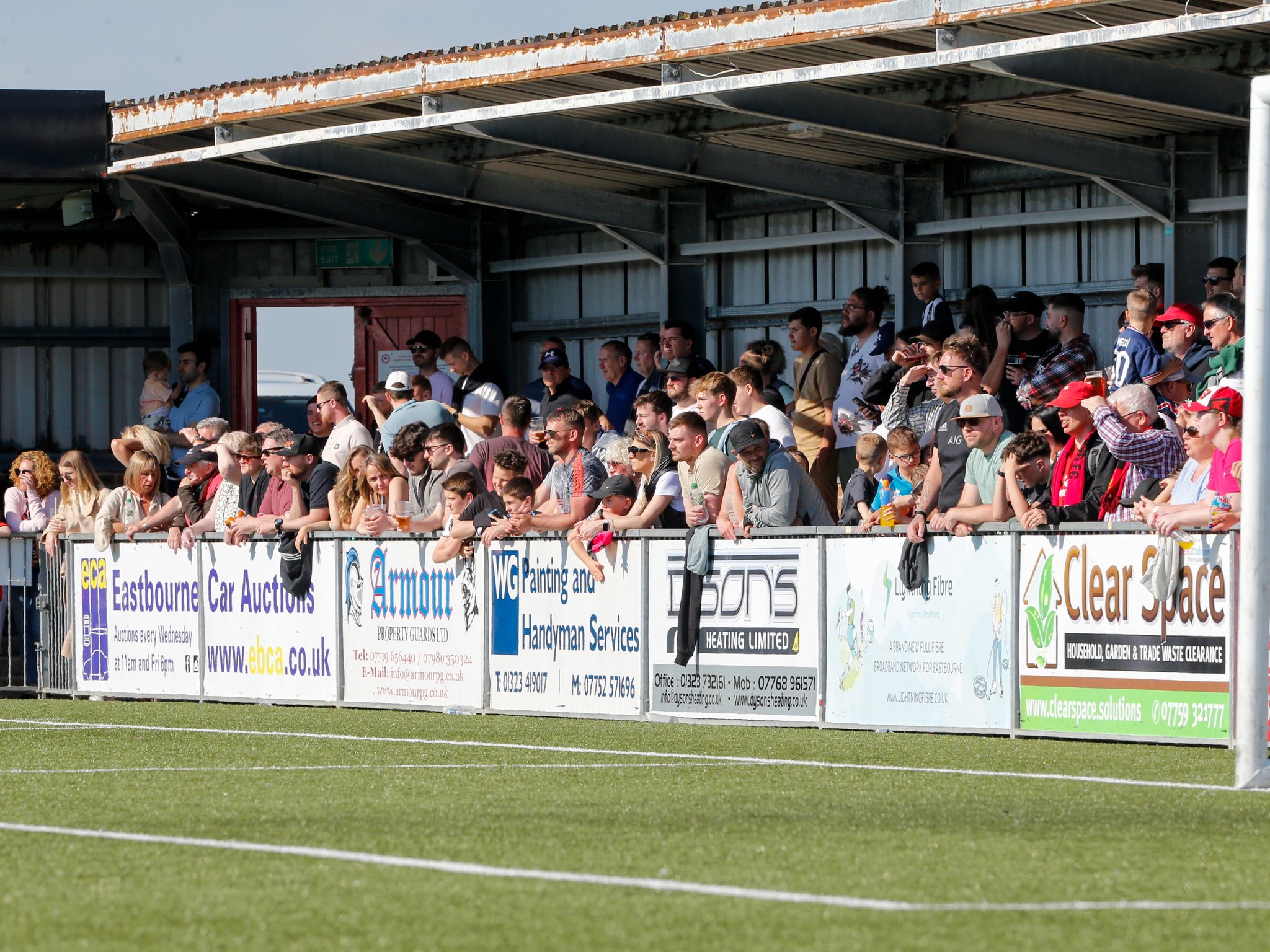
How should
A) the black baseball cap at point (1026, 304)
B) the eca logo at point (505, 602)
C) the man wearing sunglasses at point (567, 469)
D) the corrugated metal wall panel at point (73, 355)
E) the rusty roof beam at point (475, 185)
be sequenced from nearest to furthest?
the eca logo at point (505, 602) < the man wearing sunglasses at point (567, 469) < the black baseball cap at point (1026, 304) < the rusty roof beam at point (475, 185) < the corrugated metal wall panel at point (73, 355)

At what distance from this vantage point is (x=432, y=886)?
19.9 ft

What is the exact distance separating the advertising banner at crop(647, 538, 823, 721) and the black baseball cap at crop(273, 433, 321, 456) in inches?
149

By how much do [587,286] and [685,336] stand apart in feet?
13.8

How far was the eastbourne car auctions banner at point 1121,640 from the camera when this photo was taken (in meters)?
10.7

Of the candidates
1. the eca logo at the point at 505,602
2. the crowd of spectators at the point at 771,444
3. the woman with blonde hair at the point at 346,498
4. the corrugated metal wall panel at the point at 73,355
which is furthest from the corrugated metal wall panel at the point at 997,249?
the corrugated metal wall panel at the point at 73,355

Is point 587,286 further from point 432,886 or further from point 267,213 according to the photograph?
point 432,886

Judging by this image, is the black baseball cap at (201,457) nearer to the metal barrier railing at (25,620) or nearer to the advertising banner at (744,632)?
the metal barrier railing at (25,620)

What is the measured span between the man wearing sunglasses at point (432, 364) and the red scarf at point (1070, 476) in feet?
27.3

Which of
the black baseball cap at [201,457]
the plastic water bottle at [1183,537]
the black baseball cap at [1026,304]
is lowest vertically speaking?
the plastic water bottle at [1183,537]

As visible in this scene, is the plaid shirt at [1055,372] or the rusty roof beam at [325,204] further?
the rusty roof beam at [325,204]

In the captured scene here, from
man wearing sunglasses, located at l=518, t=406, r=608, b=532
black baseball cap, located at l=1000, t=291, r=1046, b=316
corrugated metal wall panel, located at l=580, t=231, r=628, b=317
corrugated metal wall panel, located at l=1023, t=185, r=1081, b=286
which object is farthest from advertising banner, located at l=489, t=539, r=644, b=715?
corrugated metal wall panel, located at l=580, t=231, r=628, b=317

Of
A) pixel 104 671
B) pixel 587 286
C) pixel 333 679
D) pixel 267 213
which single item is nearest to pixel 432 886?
pixel 333 679

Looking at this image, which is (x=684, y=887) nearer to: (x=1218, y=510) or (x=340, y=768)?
(x=340, y=768)

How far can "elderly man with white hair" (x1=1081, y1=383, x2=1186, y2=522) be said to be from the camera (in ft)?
38.2
